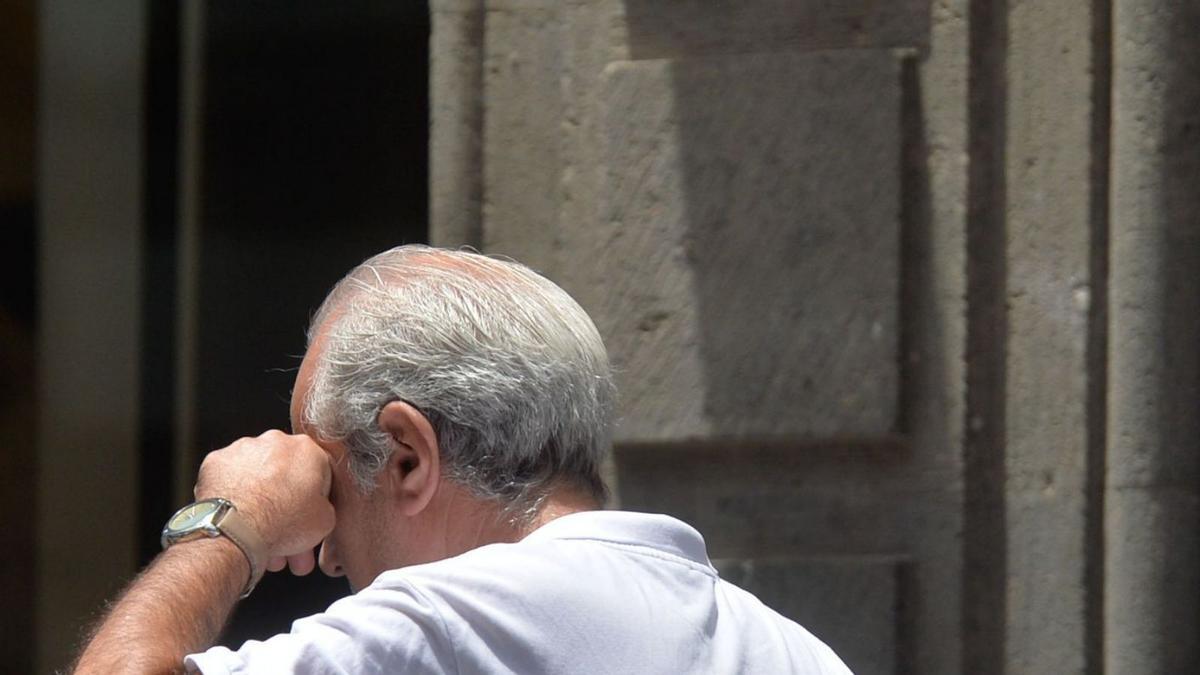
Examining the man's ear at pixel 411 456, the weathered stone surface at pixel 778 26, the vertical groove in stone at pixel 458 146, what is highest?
the weathered stone surface at pixel 778 26

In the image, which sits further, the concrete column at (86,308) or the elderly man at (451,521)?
the concrete column at (86,308)

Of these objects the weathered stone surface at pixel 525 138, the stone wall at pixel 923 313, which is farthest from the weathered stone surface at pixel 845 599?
the weathered stone surface at pixel 525 138

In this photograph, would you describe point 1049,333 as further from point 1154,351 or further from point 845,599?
point 845,599

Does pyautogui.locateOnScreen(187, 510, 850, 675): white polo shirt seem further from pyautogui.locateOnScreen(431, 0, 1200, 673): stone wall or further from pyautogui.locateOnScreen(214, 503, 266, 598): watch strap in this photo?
pyautogui.locateOnScreen(431, 0, 1200, 673): stone wall

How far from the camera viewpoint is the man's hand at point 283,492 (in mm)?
1956

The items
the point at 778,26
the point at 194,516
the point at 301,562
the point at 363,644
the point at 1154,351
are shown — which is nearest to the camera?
the point at 363,644

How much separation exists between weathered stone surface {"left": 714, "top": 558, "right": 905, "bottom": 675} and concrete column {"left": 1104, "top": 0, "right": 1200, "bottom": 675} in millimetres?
357

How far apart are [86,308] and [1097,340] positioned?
8.10 feet

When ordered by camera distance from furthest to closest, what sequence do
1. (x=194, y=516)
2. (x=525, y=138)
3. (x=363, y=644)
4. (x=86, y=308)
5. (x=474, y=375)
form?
(x=86, y=308), (x=525, y=138), (x=194, y=516), (x=474, y=375), (x=363, y=644)

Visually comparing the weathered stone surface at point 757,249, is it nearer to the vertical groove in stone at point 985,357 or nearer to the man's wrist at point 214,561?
the vertical groove in stone at point 985,357

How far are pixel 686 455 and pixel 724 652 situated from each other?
1.23 m

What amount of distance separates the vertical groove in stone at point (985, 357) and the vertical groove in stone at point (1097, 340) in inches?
5.6

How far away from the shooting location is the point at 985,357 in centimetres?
298

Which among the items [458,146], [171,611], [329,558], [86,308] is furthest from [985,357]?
[86,308]
